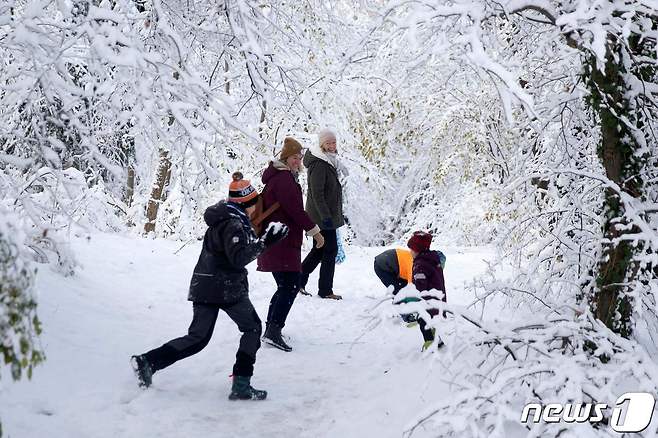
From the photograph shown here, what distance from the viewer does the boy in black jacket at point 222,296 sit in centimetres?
480

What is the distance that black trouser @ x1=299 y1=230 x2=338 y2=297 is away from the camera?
780 cm

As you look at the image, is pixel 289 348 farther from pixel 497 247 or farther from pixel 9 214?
pixel 9 214

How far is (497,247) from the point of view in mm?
4656

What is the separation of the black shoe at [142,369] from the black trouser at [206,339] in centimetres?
3

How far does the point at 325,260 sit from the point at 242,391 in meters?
3.24

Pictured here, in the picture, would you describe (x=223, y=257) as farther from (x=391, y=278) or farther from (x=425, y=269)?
(x=391, y=278)

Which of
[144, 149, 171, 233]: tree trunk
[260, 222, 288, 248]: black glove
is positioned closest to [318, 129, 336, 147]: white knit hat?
[260, 222, 288, 248]: black glove

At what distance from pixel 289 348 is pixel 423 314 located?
341 centimetres

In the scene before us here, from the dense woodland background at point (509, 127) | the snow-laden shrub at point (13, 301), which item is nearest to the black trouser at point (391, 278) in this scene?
the dense woodland background at point (509, 127)

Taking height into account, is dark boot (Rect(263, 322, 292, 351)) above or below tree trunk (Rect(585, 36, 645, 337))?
below

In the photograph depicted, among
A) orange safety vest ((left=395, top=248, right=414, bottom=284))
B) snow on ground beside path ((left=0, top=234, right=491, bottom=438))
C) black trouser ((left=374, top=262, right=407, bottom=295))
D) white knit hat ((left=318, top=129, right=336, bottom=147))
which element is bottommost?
snow on ground beside path ((left=0, top=234, right=491, bottom=438))

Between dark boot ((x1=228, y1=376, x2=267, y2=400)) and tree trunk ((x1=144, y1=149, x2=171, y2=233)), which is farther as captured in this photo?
tree trunk ((x1=144, y1=149, x2=171, y2=233))

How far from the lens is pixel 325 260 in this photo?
7973 mm

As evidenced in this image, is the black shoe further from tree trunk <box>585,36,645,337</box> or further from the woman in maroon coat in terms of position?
tree trunk <box>585,36,645,337</box>
